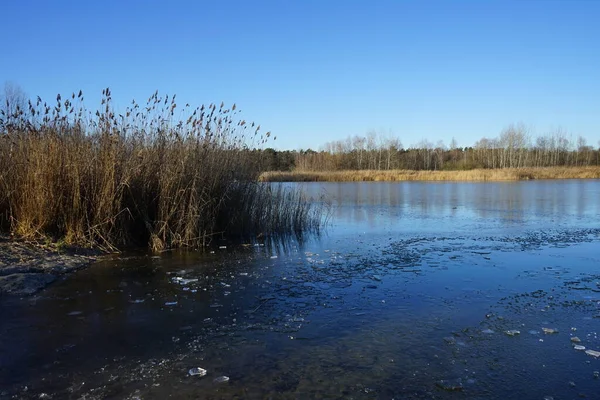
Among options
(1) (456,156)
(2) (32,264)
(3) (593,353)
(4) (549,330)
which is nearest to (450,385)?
(3) (593,353)

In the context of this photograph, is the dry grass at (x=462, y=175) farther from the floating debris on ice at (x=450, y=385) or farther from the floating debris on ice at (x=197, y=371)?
the floating debris on ice at (x=450, y=385)

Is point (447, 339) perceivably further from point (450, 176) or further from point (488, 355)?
point (450, 176)

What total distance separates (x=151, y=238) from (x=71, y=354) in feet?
15.8

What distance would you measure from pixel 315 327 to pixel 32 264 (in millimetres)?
4225

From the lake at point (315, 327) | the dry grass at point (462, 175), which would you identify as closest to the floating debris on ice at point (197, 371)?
the lake at point (315, 327)

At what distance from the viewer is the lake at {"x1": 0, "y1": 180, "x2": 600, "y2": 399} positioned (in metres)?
3.02

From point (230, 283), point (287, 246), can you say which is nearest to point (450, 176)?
point (287, 246)

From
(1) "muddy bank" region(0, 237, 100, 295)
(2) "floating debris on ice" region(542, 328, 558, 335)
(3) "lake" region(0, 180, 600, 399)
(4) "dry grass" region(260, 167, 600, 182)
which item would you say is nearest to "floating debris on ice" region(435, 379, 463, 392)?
(3) "lake" region(0, 180, 600, 399)

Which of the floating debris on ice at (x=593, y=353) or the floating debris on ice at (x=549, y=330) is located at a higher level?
the floating debris on ice at (x=549, y=330)

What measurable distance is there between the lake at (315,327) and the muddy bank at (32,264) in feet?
0.77

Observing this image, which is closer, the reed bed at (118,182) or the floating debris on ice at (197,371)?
the floating debris on ice at (197,371)

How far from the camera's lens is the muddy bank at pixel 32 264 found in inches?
207

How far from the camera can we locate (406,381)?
3.07 metres

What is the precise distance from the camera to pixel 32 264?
238 inches
